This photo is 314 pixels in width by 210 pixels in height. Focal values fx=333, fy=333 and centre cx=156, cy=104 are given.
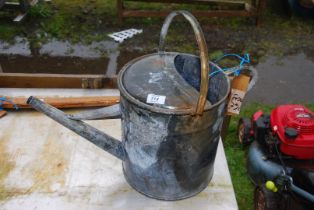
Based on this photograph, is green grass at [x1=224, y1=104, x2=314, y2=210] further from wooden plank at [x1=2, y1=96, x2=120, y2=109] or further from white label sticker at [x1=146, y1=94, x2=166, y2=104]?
white label sticker at [x1=146, y1=94, x2=166, y2=104]

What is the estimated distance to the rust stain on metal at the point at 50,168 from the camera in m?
1.69

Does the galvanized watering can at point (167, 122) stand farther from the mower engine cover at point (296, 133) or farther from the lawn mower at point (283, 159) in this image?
the mower engine cover at point (296, 133)

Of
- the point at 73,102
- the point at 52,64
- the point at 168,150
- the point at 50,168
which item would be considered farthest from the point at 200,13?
the point at 168,150

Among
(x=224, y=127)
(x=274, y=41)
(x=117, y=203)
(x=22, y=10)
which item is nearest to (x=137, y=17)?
(x=22, y=10)

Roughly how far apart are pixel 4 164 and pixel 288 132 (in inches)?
67.7

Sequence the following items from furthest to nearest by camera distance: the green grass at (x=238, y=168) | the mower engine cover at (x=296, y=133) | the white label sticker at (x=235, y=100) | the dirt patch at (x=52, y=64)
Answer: the dirt patch at (x=52, y=64) → the green grass at (x=238, y=168) → the mower engine cover at (x=296, y=133) → the white label sticker at (x=235, y=100)

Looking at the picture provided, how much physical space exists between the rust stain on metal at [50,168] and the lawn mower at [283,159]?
46.2 inches

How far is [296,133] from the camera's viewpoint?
7.09 feet

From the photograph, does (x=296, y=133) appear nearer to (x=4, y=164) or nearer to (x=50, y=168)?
(x=50, y=168)

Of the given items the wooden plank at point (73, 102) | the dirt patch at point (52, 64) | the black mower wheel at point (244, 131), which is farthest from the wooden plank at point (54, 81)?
the dirt patch at point (52, 64)

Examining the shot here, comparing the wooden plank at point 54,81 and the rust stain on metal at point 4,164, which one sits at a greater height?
the wooden plank at point 54,81

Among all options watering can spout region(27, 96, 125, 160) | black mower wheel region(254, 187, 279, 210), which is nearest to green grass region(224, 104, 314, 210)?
black mower wheel region(254, 187, 279, 210)

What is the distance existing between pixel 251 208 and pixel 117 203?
127cm

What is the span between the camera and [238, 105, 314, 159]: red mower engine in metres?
2.21
